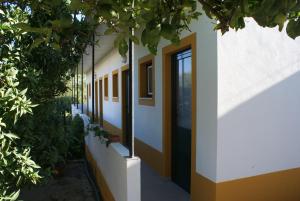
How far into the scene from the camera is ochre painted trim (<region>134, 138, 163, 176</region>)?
6.74 meters

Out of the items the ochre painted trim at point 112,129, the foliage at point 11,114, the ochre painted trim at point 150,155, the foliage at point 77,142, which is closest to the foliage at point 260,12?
the foliage at point 11,114

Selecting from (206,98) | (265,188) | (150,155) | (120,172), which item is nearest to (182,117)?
(206,98)

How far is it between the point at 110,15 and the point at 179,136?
16.2ft

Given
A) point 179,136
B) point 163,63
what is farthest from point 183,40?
point 179,136

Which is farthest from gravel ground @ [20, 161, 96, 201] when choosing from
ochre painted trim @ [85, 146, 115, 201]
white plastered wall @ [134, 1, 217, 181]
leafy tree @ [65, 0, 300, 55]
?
leafy tree @ [65, 0, 300, 55]

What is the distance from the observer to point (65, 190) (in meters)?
6.64

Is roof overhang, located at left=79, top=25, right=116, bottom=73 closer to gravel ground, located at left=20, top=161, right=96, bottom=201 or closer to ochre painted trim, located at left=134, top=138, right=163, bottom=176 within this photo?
ochre painted trim, located at left=134, top=138, right=163, bottom=176

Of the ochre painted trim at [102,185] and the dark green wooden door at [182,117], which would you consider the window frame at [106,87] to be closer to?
the ochre painted trim at [102,185]

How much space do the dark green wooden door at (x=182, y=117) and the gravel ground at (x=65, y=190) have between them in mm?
1629

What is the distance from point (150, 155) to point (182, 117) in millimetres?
1700

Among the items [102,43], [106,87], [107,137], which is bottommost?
[107,137]

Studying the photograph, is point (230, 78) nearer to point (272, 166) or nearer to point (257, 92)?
point (257, 92)

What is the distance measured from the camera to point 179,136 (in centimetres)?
605

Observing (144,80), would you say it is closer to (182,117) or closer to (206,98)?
(182,117)
